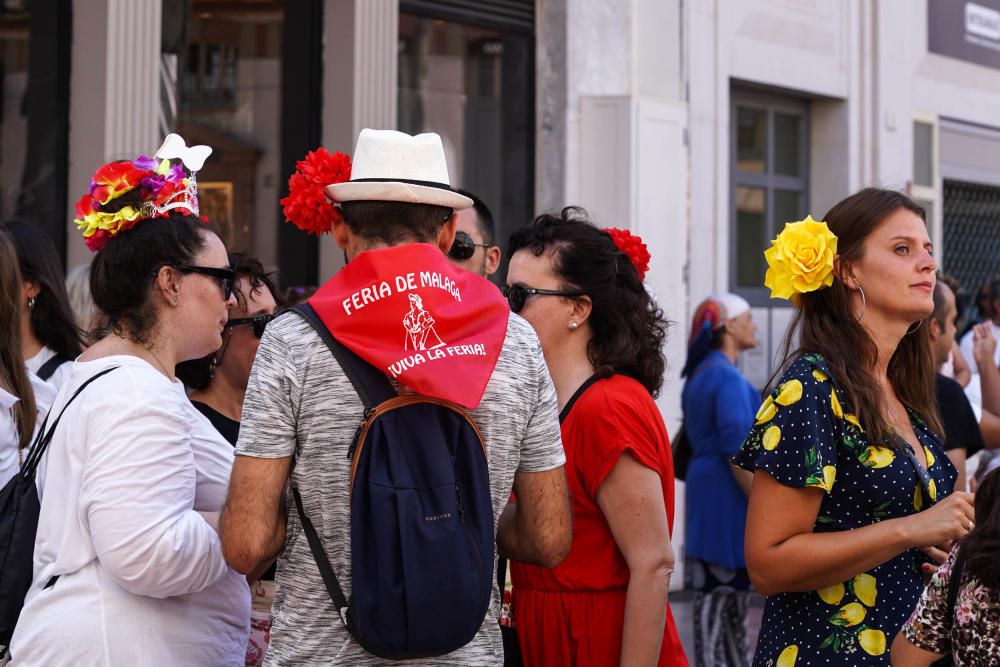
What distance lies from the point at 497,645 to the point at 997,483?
1082 mm

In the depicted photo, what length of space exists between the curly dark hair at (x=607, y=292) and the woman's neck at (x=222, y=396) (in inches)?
43.2

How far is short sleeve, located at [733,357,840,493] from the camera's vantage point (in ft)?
9.91

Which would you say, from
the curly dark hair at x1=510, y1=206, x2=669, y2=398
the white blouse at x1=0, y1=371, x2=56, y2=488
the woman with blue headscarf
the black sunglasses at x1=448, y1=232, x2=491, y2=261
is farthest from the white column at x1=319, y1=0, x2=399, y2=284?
the curly dark hair at x1=510, y1=206, x2=669, y2=398

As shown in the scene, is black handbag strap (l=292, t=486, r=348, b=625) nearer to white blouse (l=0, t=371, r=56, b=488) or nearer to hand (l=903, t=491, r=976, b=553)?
hand (l=903, t=491, r=976, b=553)

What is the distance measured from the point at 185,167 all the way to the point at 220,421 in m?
0.99

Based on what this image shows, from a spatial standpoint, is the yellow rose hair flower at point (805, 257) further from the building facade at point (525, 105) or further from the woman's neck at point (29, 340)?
the building facade at point (525, 105)

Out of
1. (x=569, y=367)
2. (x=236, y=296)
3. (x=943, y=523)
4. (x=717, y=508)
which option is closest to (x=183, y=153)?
(x=236, y=296)

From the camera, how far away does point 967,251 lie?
1303cm

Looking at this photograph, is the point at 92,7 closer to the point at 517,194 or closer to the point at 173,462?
the point at 517,194

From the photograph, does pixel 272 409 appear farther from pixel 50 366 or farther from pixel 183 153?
pixel 50 366

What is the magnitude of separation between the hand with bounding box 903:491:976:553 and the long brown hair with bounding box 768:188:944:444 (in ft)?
0.74

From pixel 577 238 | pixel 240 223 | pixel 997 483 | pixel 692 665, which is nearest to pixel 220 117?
pixel 240 223

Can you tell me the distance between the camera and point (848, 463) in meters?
3.08

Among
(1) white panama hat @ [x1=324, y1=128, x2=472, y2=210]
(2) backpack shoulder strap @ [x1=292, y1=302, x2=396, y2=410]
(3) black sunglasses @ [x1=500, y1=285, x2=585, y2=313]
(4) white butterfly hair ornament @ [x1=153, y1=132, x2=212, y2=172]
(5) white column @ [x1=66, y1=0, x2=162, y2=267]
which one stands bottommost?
(2) backpack shoulder strap @ [x1=292, y1=302, x2=396, y2=410]
